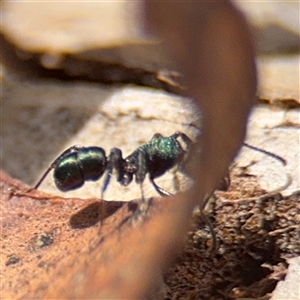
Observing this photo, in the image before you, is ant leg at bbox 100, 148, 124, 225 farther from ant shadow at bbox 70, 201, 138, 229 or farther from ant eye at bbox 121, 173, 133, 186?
ant shadow at bbox 70, 201, 138, 229

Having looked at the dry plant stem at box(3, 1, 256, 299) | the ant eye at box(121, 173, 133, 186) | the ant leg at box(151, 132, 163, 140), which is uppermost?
the dry plant stem at box(3, 1, 256, 299)

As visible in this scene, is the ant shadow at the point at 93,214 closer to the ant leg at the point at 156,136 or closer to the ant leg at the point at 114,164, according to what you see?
the ant leg at the point at 114,164

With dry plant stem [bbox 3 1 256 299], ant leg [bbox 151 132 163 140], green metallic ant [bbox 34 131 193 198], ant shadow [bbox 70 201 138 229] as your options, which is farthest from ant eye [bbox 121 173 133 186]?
dry plant stem [bbox 3 1 256 299]

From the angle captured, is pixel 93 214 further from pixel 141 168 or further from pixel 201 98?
pixel 201 98

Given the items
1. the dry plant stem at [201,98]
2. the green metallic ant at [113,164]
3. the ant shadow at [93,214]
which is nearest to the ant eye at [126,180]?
the green metallic ant at [113,164]

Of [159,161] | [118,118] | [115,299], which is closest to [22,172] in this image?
[118,118]

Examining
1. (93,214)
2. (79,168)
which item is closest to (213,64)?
(93,214)
